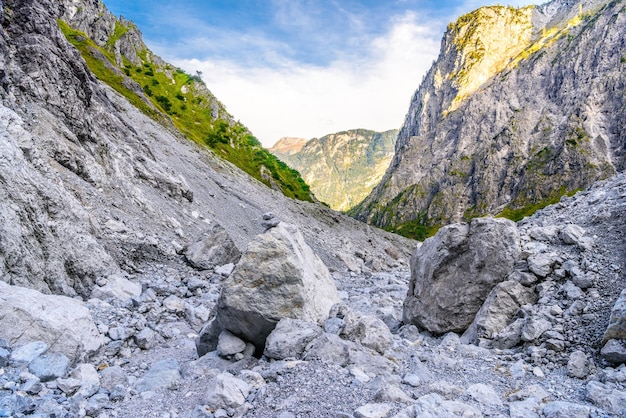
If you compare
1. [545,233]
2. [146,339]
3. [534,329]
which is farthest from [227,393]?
[545,233]

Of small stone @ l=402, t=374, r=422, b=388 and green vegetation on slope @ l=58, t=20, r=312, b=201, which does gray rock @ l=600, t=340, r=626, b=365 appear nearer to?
small stone @ l=402, t=374, r=422, b=388

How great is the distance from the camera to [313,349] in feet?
26.2

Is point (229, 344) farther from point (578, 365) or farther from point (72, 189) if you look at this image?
point (72, 189)

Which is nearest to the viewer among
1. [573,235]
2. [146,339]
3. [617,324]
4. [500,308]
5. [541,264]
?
[617,324]

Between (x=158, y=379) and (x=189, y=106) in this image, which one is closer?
(x=158, y=379)

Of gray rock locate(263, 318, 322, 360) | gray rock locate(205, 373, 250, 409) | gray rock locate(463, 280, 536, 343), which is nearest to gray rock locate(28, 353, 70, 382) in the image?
gray rock locate(205, 373, 250, 409)

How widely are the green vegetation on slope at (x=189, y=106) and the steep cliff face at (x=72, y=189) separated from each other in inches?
1787

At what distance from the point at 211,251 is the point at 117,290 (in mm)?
7253

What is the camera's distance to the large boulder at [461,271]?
12633mm

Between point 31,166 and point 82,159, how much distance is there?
6.15m

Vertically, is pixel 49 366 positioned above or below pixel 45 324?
below

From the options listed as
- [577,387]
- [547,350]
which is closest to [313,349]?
[577,387]

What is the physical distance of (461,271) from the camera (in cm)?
1359

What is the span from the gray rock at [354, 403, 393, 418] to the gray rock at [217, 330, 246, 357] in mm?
4354
